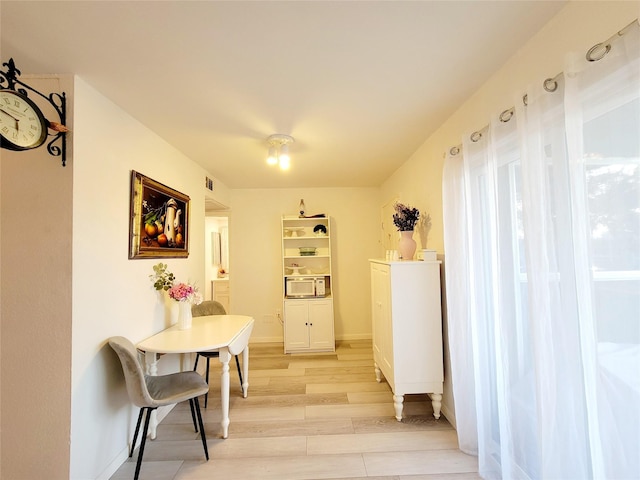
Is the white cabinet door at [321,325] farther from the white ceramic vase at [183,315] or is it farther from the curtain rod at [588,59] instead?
the curtain rod at [588,59]

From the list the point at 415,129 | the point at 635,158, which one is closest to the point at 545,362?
the point at 635,158

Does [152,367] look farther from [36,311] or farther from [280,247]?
[280,247]

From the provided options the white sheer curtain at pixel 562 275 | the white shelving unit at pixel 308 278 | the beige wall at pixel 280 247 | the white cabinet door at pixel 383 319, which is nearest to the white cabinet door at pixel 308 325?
the white shelving unit at pixel 308 278

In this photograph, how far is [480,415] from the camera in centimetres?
172

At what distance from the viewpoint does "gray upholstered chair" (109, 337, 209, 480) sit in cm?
169

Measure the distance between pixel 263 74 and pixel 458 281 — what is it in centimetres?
180

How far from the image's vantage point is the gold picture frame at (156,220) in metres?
2.07

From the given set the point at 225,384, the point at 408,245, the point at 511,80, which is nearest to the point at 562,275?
the point at 511,80

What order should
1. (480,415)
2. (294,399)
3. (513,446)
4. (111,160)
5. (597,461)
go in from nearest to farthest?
(597,461), (513,446), (480,415), (111,160), (294,399)

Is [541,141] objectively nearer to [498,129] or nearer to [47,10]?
[498,129]

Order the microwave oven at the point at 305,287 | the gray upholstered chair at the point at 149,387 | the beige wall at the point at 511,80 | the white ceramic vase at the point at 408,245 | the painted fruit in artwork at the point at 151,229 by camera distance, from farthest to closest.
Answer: the microwave oven at the point at 305,287
the white ceramic vase at the point at 408,245
the painted fruit in artwork at the point at 151,229
the gray upholstered chair at the point at 149,387
the beige wall at the point at 511,80

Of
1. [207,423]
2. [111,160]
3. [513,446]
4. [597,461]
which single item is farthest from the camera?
[207,423]

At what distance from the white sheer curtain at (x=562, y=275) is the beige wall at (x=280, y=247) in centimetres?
272

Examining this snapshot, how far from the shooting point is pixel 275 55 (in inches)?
55.9
